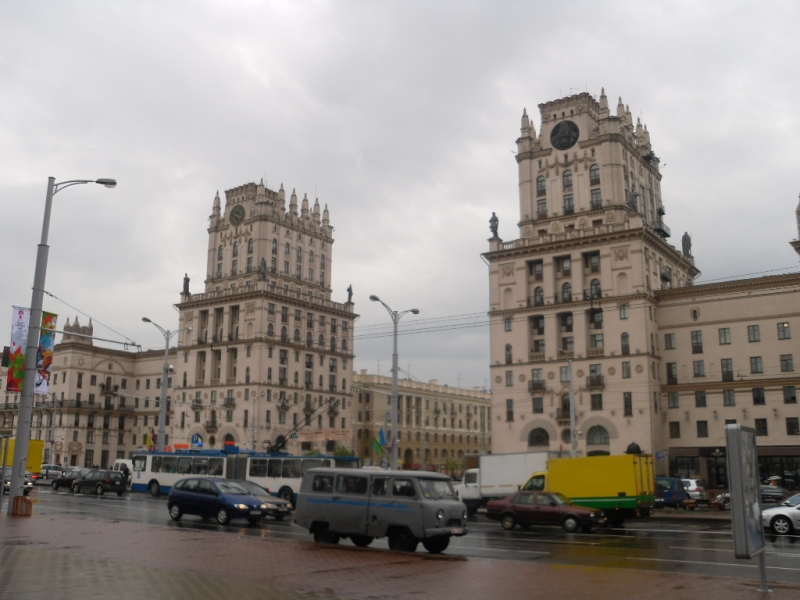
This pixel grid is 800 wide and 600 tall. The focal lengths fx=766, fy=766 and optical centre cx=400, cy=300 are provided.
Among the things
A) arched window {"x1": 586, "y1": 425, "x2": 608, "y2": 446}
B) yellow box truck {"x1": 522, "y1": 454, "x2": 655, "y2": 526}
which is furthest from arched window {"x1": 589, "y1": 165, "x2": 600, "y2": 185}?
yellow box truck {"x1": 522, "y1": 454, "x2": 655, "y2": 526}

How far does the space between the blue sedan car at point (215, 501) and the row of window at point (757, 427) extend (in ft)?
135

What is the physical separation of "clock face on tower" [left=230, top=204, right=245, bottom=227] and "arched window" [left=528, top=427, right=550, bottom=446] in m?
47.3

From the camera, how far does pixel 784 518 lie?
85.4ft

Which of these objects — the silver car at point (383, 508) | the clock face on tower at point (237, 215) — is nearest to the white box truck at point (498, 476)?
the silver car at point (383, 508)

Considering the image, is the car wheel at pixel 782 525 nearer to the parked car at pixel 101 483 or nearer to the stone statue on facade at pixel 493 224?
the parked car at pixel 101 483

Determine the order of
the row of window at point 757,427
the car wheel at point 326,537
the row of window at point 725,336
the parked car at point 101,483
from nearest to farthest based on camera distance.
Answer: the car wheel at point 326,537, the parked car at point 101,483, the row of window at point 757,427, the row of window at point 725,336

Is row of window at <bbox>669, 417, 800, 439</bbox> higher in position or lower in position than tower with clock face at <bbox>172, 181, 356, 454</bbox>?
lower

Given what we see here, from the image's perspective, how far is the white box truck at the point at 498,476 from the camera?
3775cm

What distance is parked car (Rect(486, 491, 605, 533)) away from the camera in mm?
26703

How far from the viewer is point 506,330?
71.5 m

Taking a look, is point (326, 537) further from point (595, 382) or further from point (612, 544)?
point (595, 382)

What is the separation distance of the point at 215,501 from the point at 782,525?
19651mm

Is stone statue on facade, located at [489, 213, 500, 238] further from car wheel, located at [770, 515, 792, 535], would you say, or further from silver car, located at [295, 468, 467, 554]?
silver car, located at [295, 468, 467, 554]

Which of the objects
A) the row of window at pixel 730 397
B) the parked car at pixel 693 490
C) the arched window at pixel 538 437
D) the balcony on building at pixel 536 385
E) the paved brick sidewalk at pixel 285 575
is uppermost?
the balcony on building at pixel 536 385
